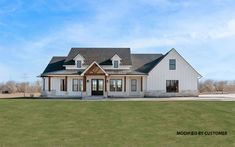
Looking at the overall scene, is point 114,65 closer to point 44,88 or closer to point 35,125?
point 44,88

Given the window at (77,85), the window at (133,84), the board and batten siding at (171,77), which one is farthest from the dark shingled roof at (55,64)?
the board and batten siding at (171,77)

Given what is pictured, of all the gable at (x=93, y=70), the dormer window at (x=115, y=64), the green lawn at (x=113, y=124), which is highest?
the dormer window at (x=115, y=64)

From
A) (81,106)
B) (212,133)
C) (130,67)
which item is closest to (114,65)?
(130,67)

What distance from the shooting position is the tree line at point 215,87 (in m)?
63.7

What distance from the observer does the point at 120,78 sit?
42.5 metres

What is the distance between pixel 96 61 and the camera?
44.0m

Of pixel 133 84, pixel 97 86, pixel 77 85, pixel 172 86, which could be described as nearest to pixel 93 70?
pixel 97 86

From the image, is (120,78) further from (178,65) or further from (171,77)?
(178,65)

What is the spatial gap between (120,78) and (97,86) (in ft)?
9.81

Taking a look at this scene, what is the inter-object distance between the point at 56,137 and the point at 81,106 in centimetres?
999

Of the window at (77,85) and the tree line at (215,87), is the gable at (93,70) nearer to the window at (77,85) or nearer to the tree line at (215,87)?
the window at (77,85)

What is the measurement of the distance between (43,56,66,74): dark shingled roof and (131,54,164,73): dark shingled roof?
939cm

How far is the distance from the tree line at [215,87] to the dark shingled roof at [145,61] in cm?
1985

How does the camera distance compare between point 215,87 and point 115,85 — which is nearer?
point 115,85
